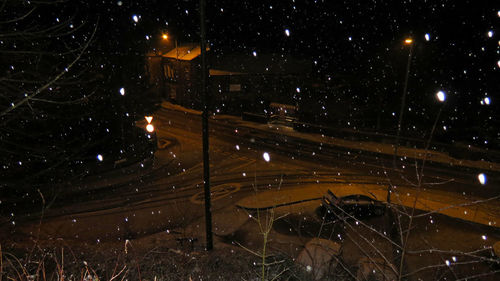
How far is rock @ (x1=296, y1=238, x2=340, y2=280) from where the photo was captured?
7.39m

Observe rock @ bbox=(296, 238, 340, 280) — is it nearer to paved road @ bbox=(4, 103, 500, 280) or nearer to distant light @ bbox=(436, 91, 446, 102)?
paved road @ bbox=(4, 103, 500, 280)

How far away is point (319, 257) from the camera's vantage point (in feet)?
25.6

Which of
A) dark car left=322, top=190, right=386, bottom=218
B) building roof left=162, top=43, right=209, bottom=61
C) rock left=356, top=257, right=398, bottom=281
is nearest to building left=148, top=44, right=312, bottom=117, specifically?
building roof left=162, top=43, right=209, bottom=61

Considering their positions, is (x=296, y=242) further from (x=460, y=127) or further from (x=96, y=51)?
(x=460, y=127)

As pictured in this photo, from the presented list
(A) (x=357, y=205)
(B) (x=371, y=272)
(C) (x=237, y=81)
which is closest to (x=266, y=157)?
(A) (x=357, y=205)

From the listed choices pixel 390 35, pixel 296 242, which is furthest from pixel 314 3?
pixel 296 242

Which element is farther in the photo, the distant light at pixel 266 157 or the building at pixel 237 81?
the building at pixel 237 81

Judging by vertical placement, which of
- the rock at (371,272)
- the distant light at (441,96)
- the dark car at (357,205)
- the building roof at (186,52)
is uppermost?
the building roof at (186,52)

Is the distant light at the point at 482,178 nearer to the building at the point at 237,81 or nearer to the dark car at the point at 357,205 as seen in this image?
the dark car at the point at 357,205

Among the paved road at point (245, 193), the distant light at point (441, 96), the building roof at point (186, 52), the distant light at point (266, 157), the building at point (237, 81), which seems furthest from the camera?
the building roof at point (186, 52)

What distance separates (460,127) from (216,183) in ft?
57.9

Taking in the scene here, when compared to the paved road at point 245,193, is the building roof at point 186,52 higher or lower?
higher

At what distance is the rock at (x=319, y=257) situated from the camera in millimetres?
7390

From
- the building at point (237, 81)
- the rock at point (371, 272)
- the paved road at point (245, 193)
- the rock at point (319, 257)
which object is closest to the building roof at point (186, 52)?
the building at point (237, 81)
